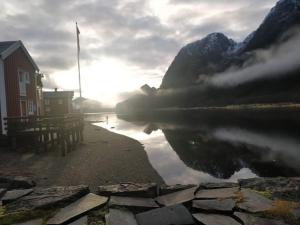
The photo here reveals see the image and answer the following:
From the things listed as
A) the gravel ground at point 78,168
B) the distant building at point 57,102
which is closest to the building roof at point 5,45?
the gravel ground at point 78,168

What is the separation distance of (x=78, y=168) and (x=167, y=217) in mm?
11769

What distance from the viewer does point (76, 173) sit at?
50.7ft

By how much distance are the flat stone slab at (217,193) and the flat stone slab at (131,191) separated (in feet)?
3.65

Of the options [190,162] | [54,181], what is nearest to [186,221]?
[54,181]

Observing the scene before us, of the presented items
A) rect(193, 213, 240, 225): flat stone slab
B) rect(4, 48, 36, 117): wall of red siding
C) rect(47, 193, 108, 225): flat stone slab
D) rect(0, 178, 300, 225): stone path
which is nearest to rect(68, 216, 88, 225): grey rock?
rect(0, 178, 300, 225): stone path

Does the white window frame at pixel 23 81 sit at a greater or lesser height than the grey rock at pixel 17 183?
greater

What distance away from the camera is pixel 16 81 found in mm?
29562

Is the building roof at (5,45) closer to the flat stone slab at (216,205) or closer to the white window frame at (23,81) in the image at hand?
the white window frame at (23,81)

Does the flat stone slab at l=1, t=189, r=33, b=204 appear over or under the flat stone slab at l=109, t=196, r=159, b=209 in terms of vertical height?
over

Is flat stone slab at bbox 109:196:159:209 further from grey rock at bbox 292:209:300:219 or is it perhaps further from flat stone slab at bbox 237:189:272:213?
grey rock at bbox 292:209:300:219

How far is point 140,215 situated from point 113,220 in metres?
0.57

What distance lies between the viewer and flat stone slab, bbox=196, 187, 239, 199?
22.6 feet

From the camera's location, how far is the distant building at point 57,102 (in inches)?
3167

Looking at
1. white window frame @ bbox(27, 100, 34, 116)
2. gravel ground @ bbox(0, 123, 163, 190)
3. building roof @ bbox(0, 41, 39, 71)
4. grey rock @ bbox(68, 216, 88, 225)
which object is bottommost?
gravel ground @ bbox(0, 123, 163, 190)
